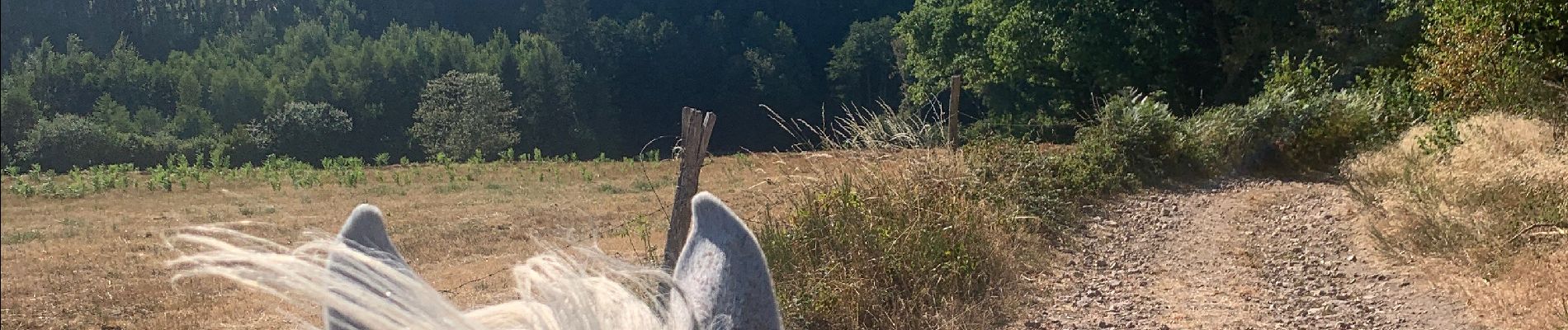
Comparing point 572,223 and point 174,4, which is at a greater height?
point 174,4

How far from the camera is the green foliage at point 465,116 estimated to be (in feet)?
50.1

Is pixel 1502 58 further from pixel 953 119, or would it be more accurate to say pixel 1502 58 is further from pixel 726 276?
pixel 726 276

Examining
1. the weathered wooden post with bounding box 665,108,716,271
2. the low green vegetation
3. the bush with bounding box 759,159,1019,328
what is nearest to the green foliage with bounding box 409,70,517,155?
the low green vegetation

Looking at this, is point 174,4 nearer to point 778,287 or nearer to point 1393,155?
point 778,287

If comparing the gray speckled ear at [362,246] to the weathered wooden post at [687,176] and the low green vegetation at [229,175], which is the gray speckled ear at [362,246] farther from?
the low green vegetation at [229,175]

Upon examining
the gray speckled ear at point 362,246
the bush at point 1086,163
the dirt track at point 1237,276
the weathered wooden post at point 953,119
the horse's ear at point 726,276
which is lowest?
the dirt track at point 1237,276

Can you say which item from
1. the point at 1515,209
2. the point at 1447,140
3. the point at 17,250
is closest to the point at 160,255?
the point at 17,250

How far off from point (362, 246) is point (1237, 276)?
607 centimetres

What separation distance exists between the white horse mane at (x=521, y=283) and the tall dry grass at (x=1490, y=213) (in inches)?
178

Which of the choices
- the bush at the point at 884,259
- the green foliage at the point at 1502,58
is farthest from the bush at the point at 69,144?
the green foliage at the point at 1502,58

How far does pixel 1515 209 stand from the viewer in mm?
5582

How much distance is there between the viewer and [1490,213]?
222 inches

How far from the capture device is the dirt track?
5.17m

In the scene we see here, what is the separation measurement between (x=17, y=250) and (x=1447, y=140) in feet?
30.6
